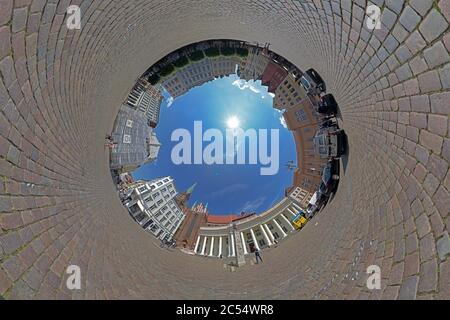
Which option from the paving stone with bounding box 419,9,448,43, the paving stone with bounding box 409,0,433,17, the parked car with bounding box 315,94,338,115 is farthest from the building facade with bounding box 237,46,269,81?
the paving stone with bounding box 419,9,448,43

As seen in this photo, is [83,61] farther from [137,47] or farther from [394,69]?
[394,69]

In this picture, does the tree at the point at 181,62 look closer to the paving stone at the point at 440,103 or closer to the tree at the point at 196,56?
the tree at the point at 196,56

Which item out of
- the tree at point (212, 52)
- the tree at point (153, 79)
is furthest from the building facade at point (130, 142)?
the tree at point (212, 52)

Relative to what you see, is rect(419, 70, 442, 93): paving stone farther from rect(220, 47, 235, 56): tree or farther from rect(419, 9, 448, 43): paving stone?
rect(220, 47, 235, 56): tree

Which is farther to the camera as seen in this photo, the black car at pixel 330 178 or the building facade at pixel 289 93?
the building facade at pixel 289 93

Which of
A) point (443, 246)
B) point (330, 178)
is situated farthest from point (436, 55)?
point (330, 178)
